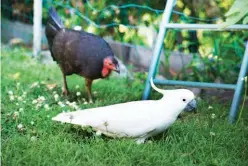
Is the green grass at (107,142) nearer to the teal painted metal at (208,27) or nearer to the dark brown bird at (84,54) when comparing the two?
the dark brown bird at (84,54)

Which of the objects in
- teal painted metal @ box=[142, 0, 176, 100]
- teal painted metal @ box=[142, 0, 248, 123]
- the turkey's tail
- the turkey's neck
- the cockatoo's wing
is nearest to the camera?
the cockatoo's wing

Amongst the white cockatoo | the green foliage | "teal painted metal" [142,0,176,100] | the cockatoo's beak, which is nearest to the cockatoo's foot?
the white cockatoo

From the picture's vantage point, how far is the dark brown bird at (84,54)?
9.40 feet

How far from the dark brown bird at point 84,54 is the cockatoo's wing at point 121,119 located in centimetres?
67

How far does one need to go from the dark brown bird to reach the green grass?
0.70 ft

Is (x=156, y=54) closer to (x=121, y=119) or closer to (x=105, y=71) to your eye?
(x=105, y=71)

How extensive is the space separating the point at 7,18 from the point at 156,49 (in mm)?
3676

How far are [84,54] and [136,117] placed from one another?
0.87 meters

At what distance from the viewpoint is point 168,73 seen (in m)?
4.35

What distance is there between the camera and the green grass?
1.96 m

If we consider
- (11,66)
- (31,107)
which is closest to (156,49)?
(31,107)

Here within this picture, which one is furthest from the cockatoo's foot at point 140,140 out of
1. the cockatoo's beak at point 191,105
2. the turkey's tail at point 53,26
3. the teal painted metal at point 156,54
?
the turkey's tail at point 53,26

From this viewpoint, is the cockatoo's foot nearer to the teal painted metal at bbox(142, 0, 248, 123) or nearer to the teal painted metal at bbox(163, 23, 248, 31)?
the teal painted metal at bbox(142, 0, 248, 123)

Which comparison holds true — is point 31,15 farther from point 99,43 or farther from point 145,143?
point 145,143
